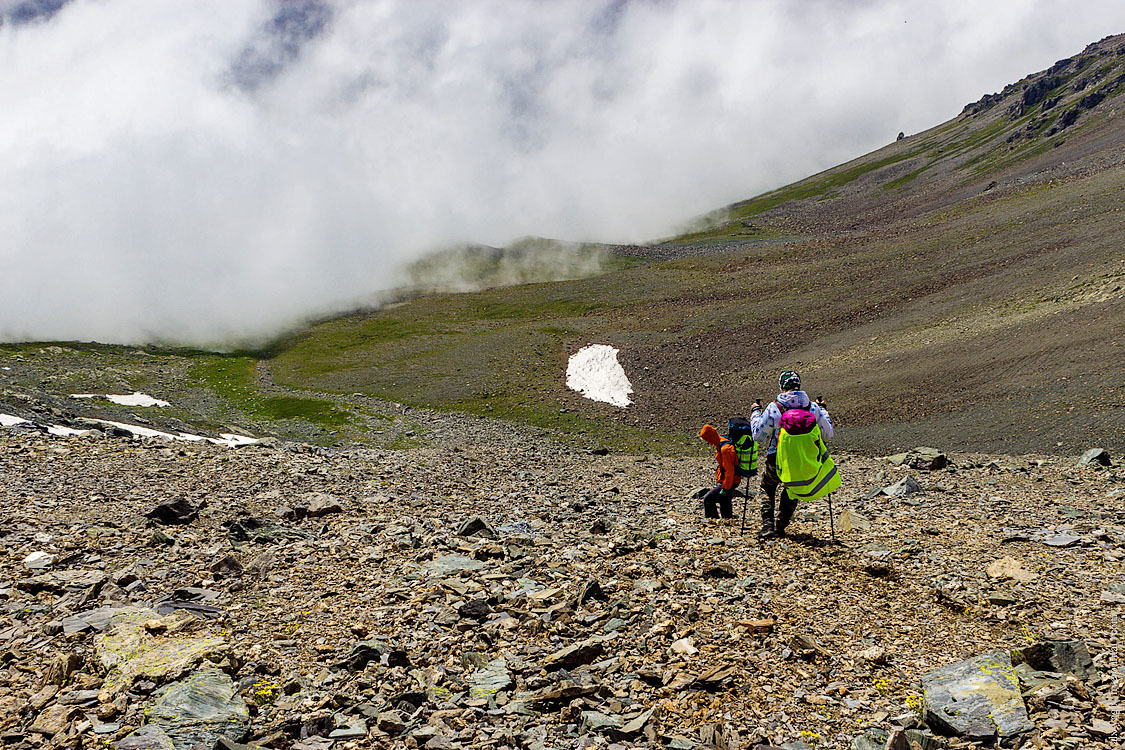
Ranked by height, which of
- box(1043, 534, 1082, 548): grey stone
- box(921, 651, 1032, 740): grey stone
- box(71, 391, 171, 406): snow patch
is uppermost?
box(71, 391, 171, 406): snow patch

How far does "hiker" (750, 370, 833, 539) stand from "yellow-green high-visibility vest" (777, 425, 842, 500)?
337mm

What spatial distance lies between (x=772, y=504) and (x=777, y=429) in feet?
7.37

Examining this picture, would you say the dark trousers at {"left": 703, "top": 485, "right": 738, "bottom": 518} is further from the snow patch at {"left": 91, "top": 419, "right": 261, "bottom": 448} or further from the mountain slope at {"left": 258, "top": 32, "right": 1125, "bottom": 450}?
the snow patch at {"left": 91, "top": 419, "right": 261, "bottom": 448}

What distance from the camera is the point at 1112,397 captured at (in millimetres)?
32031

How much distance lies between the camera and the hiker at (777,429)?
1312 centimetres

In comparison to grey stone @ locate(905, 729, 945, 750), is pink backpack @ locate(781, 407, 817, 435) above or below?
above

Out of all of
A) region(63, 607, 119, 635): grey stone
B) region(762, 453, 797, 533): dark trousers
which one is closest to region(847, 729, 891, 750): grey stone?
region(762, 453, 797, 533): dark trousers

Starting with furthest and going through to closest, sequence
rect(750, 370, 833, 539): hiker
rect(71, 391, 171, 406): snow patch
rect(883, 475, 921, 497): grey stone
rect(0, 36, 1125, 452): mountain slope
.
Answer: rect(71, 391, 171, 406): snow patch, rect(0, 36, 1125, 452): mountain slope, rect(883, 475, 921, 497): grey stone, rect(750, 370, 833, 539): hiker

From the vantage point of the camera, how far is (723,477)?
17031mm

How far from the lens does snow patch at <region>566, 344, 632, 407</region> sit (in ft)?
198

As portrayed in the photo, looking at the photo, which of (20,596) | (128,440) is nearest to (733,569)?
(20,596)

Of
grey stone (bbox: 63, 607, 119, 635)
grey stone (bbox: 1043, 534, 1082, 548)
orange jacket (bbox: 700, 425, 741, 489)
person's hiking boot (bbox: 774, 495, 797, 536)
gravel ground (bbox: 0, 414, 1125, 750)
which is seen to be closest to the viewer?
gravel ground (bbox: 0, 414, 1125, 750)

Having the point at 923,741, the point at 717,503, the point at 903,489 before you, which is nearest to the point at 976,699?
the point at 923,741

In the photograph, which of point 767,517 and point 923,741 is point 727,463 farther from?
point 923,741
